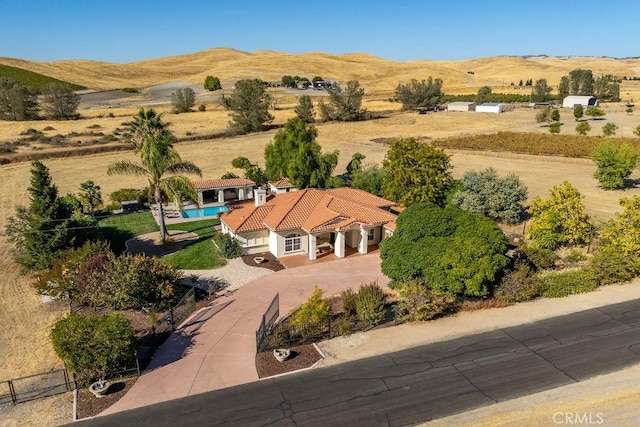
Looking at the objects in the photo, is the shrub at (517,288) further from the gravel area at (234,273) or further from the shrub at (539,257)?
the gravel area at (234,273)

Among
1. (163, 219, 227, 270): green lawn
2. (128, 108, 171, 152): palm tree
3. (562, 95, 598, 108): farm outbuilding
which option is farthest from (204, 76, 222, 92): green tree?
(128, 108, 171, 152): palm tree

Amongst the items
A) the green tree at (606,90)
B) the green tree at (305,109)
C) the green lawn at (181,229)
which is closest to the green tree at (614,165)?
the green lawn at (181,229)

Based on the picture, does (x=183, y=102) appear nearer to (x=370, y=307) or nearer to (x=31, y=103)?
(x=31, y=103)

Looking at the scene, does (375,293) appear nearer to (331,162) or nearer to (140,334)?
(140,334)

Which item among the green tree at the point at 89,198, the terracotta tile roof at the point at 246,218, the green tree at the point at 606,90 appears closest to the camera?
the terracotta tile roof at the point at 246,218

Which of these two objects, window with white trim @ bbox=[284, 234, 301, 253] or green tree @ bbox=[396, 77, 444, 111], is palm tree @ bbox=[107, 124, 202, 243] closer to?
window with white trim @ bbox=[284, 234, 301, 253]

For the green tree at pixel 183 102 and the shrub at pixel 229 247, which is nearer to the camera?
the shrub at pixel 229 247
